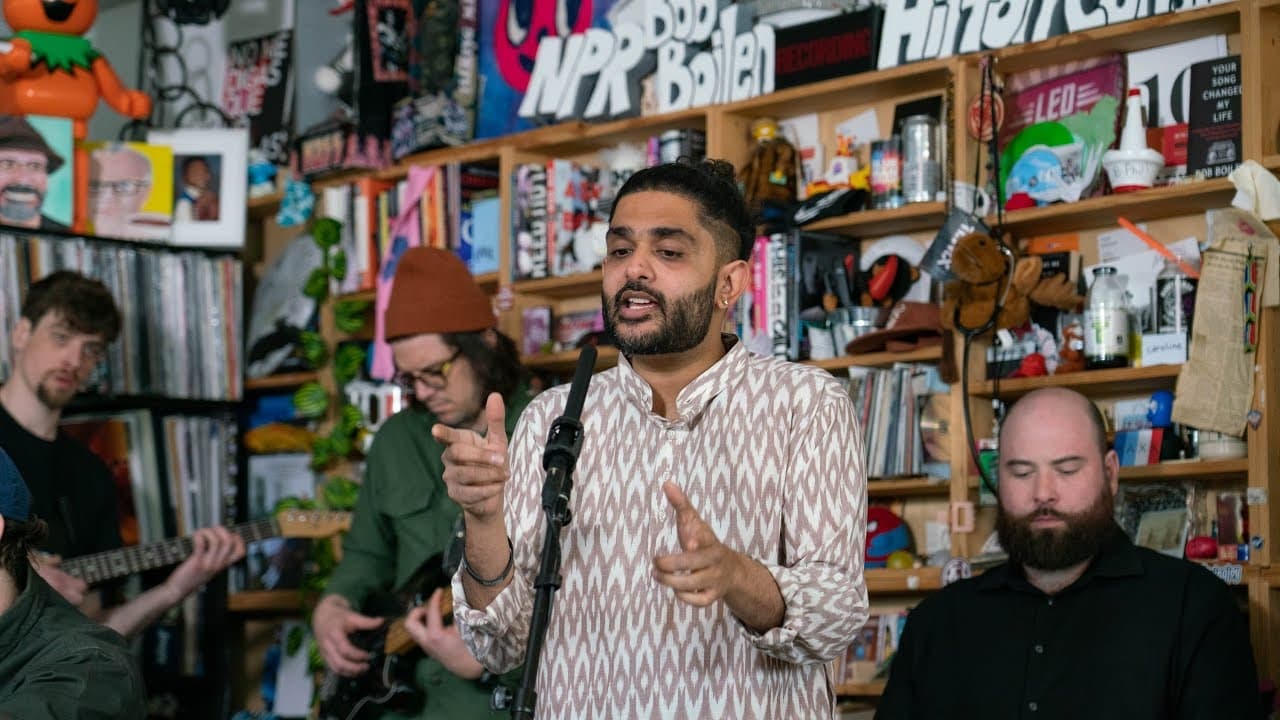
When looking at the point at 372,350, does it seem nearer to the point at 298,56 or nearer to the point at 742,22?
the point at 298,56

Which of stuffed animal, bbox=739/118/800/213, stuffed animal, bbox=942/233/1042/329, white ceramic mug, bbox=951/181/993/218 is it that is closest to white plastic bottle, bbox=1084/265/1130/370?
stuffed animal, bbox=942/233/1042/329

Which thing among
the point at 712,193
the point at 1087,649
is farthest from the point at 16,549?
the point at 1087,649

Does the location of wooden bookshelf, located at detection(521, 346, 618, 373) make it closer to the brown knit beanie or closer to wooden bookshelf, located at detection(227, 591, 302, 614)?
the brown knit beanie

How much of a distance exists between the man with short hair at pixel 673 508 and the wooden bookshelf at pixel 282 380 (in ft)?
10.3

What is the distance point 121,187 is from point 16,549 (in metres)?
3.09

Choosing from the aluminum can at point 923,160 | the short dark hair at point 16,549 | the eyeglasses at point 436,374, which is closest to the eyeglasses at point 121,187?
the eyeglasses at point 436,374

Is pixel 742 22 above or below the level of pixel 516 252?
above

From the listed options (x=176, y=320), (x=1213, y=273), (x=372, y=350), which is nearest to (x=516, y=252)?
(x=372, y=350)

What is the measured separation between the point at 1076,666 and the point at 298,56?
3.48 meters

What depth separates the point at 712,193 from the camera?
230cm

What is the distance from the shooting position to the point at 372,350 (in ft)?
17.3

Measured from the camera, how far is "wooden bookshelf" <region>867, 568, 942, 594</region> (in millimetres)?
3859

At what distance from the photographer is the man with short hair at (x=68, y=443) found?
14.2ft

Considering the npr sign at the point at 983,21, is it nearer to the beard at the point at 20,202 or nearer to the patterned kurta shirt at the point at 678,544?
the patterned kurta shirt at the point at 678,544
